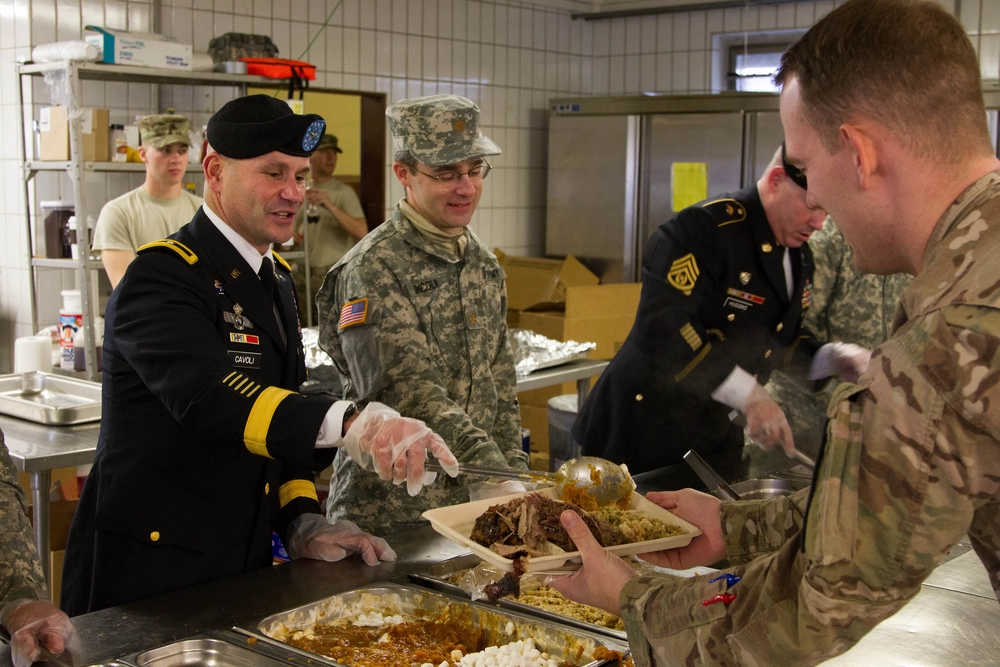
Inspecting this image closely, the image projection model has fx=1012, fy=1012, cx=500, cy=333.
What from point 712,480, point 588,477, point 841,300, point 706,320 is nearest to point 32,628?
point 588,477

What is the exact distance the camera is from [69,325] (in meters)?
4.52

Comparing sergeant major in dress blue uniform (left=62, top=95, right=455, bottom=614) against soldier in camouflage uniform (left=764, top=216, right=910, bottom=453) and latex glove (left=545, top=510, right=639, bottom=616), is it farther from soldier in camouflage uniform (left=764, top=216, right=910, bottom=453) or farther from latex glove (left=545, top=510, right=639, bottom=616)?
soldier in camouflage uniform (left=764, top=216, right=910, bottom=453)

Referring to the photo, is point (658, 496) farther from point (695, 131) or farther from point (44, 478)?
point (695, 131)

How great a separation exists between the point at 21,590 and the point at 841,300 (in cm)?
267

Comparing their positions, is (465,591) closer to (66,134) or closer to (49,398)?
(49,398)

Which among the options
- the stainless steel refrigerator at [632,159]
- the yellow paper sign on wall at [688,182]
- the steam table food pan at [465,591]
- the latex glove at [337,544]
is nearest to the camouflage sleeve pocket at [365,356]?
the latex glove at [337,544]

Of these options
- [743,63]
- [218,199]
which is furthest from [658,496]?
[743,63]

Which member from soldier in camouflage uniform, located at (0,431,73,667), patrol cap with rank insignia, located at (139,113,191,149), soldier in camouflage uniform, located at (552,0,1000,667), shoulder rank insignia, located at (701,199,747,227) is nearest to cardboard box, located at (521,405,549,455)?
patrol cap with rank insignia, located at (139,113,191,149)

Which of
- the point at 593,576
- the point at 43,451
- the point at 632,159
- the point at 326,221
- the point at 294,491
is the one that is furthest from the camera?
the point at 632,159

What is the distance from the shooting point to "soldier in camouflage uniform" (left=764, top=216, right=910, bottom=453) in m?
3.35

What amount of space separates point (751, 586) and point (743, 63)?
6.29 m

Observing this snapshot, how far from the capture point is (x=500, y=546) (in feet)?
5.05

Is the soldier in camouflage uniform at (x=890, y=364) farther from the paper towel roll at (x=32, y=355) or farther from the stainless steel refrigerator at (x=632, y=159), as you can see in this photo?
the stainless steel refrigerator at (x=632, y=159)

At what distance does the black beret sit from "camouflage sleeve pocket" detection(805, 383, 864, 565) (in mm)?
1292
